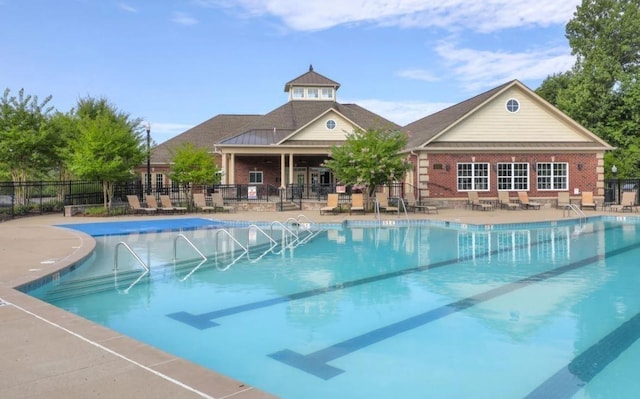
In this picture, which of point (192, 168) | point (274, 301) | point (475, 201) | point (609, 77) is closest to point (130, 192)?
point (192, 168)

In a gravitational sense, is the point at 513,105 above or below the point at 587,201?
above

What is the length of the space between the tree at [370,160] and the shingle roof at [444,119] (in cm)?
386

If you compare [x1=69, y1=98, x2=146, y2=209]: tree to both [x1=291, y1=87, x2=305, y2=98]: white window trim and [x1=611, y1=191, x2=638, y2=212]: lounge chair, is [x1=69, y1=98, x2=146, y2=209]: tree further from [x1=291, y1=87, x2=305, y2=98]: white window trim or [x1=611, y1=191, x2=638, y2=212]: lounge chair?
[x1=611, y1=191, x2=638, y2=212]: lounge chair

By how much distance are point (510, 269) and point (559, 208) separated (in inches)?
672

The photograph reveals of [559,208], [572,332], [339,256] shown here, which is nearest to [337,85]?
[559,208]

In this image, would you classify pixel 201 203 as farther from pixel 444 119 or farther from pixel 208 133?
pixel 208 133

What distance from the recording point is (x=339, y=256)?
1203cm

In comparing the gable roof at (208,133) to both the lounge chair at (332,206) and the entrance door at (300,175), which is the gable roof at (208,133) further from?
the lounge chair at (332,206)

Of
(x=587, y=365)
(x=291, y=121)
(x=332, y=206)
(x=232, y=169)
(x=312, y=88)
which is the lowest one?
(x=587, y=365)

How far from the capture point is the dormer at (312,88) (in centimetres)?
3831

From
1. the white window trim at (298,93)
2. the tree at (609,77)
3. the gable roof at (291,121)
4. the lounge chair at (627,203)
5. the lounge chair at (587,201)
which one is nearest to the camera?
the lounge chair at (627,203)

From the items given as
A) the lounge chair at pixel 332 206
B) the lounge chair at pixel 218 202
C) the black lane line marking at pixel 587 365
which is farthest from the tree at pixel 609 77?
the black lane line marking at pixel 587 365

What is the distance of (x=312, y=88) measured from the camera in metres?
38.6

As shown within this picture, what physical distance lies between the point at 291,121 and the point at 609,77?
71.1 feet
